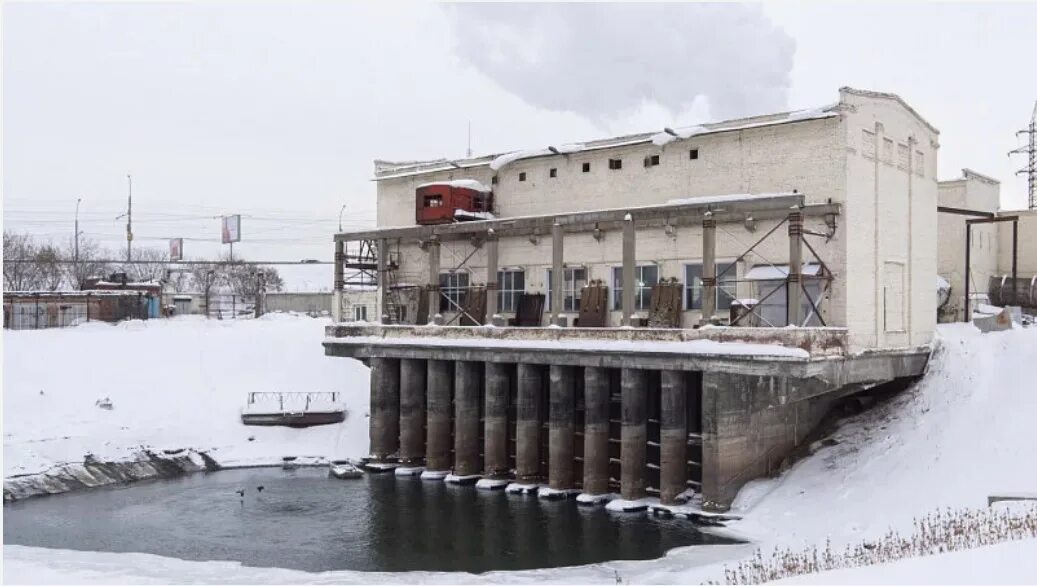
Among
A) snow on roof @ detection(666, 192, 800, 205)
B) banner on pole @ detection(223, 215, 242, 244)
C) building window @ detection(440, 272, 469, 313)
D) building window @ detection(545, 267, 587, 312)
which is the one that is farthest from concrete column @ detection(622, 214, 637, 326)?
banner on pole @ detection(223, 215, 242, 244)

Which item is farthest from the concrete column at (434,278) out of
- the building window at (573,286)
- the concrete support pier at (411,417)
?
the building window at (573,286)

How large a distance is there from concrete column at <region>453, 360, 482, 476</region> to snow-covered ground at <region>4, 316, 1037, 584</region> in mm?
6489

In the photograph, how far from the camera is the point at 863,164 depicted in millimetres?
29328

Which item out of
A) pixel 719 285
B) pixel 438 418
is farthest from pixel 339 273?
pixel 719 285

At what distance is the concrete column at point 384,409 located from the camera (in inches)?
1484

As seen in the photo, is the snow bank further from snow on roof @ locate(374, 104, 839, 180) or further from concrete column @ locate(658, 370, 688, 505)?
concrete column @ locate(658, 370, 688, 505)

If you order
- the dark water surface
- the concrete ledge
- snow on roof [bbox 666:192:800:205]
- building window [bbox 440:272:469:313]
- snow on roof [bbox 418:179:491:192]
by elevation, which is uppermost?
snow on roof [bbox 418:179:491:192]

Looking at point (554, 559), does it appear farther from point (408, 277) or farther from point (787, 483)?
point (408, 277)

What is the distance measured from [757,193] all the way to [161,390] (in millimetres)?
27302

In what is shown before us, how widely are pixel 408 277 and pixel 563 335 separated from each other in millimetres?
12113

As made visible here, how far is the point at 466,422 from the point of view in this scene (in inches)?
1364

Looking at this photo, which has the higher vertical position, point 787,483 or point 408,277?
point 408,277

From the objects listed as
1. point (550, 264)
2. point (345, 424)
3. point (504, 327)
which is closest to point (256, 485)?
point (345, 424)

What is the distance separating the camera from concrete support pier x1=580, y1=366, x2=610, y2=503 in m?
30.5
